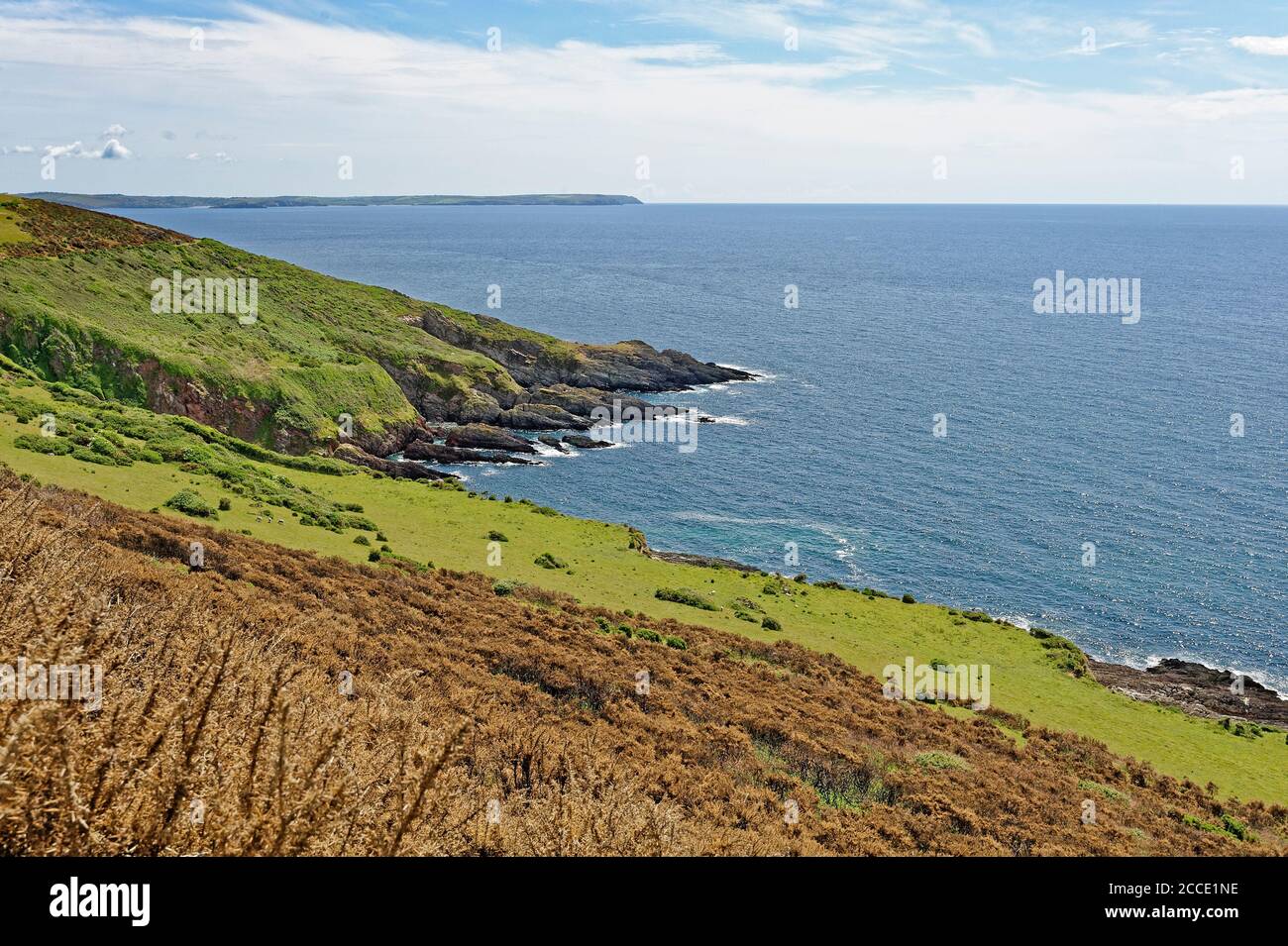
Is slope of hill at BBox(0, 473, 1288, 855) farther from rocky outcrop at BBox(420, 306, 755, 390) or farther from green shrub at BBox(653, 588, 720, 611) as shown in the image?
rocky outcrop at BBox(420, 306, 755, 390)

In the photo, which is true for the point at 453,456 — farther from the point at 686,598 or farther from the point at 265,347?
the point at 686,598

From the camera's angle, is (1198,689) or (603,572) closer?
(1198,689)

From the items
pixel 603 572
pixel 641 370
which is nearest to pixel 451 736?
pixel 603 572

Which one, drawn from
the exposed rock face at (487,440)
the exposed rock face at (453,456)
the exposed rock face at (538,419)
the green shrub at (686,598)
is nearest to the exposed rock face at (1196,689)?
the green shrub at (686,598)

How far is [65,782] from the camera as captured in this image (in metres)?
5.77

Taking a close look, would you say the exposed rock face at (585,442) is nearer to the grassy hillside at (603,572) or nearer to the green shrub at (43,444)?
the grassy hillside at (603,572)

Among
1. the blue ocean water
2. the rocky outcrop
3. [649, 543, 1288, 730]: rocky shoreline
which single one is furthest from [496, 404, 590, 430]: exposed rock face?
[649, 543, 1288, 730]: rocky shoreline

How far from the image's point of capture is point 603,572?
4750 cm

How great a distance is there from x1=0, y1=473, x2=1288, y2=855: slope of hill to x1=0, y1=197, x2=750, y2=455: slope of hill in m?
41.1

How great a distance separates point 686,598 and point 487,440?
42108 mm

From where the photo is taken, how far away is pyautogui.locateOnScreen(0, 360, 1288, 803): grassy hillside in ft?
115
